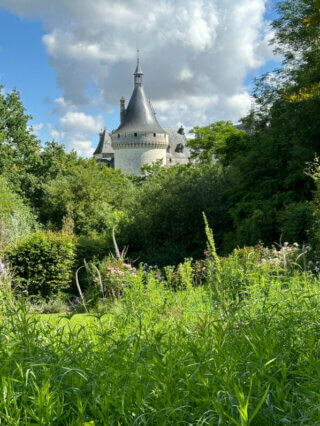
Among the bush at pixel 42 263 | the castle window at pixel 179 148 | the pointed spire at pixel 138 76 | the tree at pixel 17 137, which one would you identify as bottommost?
the bush at pixel 42 263

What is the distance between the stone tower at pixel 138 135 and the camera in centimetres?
5594

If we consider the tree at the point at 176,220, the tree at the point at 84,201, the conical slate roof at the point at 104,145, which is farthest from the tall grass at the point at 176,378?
the conical slate roof at the point at 104,145

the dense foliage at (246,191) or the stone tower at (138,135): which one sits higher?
the stone tower at (138,135)

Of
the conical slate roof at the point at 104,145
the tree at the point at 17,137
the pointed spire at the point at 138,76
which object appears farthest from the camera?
the conical slate roof at the point at 104,145

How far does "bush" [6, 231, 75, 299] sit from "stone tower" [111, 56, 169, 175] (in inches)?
1734

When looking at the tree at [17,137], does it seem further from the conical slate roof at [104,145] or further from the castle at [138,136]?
the conical slate roof at [104,145]

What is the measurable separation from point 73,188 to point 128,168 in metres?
36.3

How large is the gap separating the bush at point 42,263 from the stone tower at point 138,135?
1734 inches

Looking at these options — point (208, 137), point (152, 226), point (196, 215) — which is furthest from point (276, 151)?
point (208, 137)

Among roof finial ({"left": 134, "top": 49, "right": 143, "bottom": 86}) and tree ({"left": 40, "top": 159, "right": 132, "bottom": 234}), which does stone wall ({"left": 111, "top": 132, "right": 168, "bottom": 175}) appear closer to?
roof finial ({"left": 134, "top": 49, "right": 143, "bottom": 86})

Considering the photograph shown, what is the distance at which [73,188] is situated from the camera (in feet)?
74.8

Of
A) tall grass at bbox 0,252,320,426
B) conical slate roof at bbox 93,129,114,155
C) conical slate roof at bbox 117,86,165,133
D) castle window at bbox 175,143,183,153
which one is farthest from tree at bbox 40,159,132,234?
conical slate roof at bbox 93,129,114,155

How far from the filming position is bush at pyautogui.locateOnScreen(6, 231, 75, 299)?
12758 mm

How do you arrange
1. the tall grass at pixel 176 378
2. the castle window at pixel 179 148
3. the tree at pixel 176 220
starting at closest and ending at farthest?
the tall grass at pixel 176 378 → the tree at pixel 176 220 → the castle window at pixel 179 148
